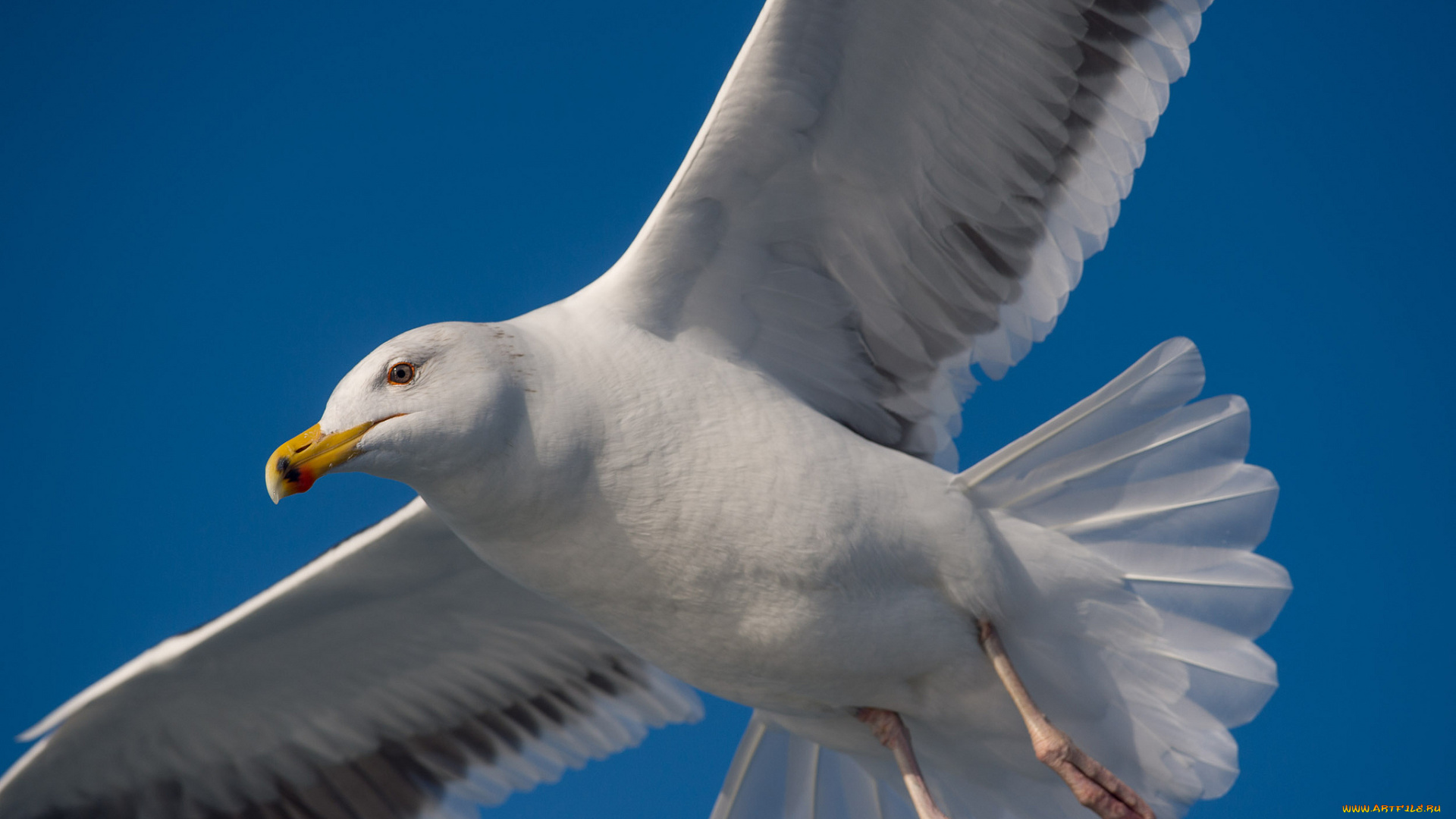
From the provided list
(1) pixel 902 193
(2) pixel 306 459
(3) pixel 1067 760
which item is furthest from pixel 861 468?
(2) pixel 306 459

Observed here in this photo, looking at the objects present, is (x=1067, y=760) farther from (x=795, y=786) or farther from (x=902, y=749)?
(x=795, y=786)

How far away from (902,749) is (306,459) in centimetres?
139

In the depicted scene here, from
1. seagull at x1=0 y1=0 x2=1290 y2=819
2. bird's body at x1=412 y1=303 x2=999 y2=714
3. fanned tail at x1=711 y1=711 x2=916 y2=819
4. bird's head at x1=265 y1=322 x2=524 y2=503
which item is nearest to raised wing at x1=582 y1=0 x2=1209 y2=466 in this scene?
seagull at x1=0 y1=0 x2=1290 y2=819

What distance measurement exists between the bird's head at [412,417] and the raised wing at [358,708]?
2.60 ft

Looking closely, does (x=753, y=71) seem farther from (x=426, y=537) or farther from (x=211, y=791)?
(x=211, y=791)

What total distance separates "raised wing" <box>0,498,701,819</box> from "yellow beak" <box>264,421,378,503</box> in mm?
793

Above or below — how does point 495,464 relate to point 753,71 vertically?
below

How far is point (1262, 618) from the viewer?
9.64ft

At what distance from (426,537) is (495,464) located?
0.72 metres

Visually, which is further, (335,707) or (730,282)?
(335,707)

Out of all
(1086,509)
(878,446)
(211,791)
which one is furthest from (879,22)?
(211,791)

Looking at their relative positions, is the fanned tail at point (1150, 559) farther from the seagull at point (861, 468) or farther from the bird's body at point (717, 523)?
the bird's body at point (717, 523)

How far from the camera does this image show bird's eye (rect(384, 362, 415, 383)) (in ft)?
8.34

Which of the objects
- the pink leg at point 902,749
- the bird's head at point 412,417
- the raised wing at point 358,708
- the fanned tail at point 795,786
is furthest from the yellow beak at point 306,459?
the fanned tail at point 795,786
